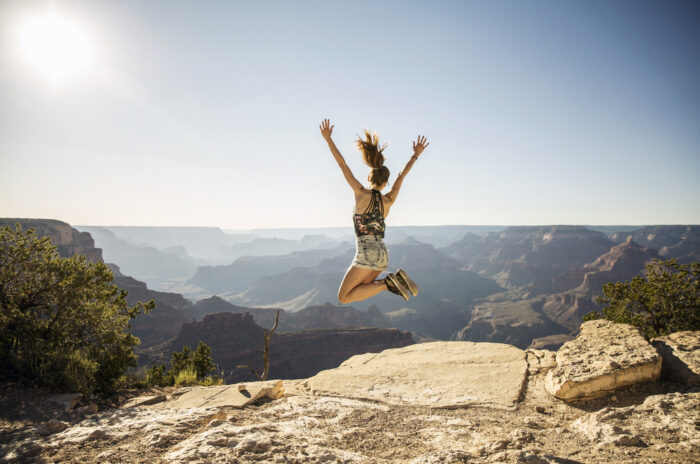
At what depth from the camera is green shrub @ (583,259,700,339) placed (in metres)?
7.19

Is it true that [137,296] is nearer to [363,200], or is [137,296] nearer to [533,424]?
[363,200]

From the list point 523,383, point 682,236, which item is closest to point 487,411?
point 523,383

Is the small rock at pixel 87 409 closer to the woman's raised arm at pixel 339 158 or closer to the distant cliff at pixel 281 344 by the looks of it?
the woman's raised arm at pixel 339 158

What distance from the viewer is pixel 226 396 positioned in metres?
4.13

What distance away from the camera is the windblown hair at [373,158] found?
3.94m

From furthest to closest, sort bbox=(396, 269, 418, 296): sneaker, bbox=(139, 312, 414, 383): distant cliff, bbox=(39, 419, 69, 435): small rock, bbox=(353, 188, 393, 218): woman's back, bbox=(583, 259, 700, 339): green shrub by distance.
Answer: bbox=(139, 312, 414, 383): distant cliff < bbox=(583, 259, 700, 339): green shrub < bbox=(396, 269, 418, 296): sneaker < bbox=(353, 188, 393, 218): woman's back < bbox=(39, 419, 69, 435): small rock

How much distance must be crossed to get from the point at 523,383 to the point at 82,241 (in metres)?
84.3

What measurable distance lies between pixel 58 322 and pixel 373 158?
5.40 m

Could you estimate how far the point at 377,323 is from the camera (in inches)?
3339

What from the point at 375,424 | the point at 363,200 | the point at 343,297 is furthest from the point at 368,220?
the point at 375,424

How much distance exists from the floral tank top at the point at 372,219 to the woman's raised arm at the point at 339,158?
23 centimetres

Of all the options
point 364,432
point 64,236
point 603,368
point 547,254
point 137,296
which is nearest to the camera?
point 364,432

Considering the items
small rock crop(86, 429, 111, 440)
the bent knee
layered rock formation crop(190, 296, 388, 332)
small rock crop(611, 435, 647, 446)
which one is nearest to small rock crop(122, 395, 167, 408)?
small rock crop(86, 429, 111, 440)

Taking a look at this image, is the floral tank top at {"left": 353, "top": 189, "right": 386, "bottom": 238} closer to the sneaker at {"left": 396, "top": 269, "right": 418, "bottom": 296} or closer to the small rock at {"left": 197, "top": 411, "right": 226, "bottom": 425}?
the sneaker at {"left": 396, "top": 269, "right": 418, "bottom": 296}
